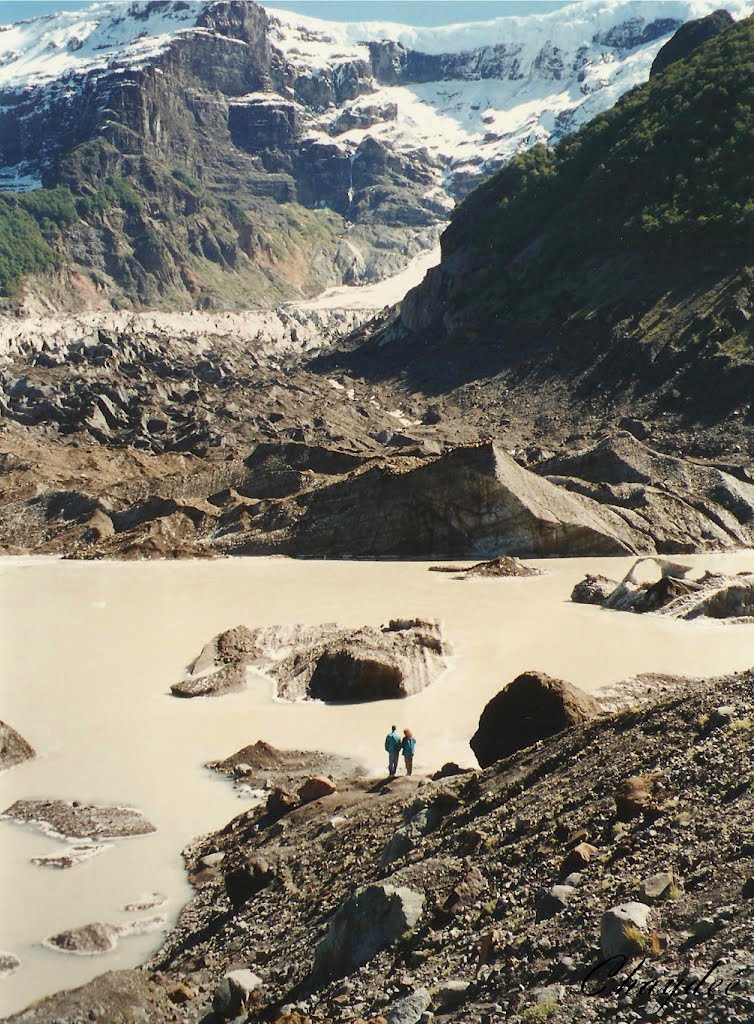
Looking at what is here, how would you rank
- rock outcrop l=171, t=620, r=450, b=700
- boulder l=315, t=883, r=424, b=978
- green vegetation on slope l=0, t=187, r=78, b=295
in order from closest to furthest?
boulder l=315, t=883, r=424, b=978 < rock outcrop l=171, t=620, r=450, b=700 < green vegetation on slope l=0, t=187, r=78, b=295

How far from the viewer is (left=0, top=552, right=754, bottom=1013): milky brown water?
10.5 m

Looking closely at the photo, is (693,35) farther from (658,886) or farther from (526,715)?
(658,886)

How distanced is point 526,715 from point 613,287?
75.0 meters

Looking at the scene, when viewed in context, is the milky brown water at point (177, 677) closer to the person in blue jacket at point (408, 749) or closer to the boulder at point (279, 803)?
the person in blue jacket at point (408, 749)

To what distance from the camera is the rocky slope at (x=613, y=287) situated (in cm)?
6719

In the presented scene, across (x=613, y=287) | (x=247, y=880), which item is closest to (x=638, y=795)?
(x=247, y=880)

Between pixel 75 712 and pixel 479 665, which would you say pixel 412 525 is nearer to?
pixel 479 665

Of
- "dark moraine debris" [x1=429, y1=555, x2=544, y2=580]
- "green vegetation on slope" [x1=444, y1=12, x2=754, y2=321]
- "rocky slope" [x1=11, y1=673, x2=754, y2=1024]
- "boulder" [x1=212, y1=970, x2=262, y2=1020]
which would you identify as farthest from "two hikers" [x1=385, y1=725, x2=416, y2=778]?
"green vegetation on slope" [x1=444, y1=12, x2=754, y2=321]

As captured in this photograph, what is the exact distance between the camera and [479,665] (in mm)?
19688

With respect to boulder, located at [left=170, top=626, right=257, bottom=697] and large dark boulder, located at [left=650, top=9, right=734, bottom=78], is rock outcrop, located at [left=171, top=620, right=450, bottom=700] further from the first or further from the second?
large dark boulder, located at [left=650, top=9, right=734, bottom=78]

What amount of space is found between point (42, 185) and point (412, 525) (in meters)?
169

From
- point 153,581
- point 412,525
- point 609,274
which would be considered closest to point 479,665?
point 153,581

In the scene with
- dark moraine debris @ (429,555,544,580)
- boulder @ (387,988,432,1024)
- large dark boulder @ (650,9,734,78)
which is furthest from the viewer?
large dark boulder @ (650,9,734,78)

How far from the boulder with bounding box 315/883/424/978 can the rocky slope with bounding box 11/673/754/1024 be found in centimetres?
1
